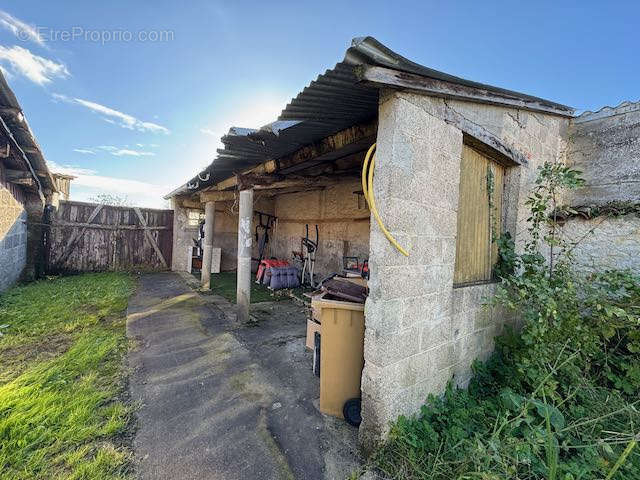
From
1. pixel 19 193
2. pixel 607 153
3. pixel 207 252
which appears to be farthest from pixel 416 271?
pixel 19 193

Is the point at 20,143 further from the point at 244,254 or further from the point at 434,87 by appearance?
the point at 434,87

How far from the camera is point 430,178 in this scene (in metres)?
2.06

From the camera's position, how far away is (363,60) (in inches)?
61.3

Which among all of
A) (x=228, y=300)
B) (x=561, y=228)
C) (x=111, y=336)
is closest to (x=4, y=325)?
(x=111, y=336)

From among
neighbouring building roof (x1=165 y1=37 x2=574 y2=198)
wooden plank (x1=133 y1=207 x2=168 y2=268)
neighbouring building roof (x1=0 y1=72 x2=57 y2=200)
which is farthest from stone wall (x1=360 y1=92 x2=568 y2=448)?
wooden plank (x1=133 y1=207 x2=168 y2=268)

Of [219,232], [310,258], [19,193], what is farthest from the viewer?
[219,232]

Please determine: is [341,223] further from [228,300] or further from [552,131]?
[552,131]

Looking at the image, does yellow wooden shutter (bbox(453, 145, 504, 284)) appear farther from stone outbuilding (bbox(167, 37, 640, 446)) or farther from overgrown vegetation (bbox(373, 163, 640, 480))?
overgrown vegetation (bbox(373, 163, 640, 480))

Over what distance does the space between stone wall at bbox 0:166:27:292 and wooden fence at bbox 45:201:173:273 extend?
94cm

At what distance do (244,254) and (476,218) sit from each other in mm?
3704

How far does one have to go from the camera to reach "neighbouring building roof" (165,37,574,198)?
1593 millimetres

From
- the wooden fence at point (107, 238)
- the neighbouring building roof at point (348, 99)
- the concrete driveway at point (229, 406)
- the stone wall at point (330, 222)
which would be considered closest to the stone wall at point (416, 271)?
the neighbouring building roof at point (348, 99)

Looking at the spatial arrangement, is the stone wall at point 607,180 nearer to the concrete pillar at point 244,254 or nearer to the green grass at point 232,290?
the concrete pillar at point 244,254

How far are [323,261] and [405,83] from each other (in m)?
5.84
